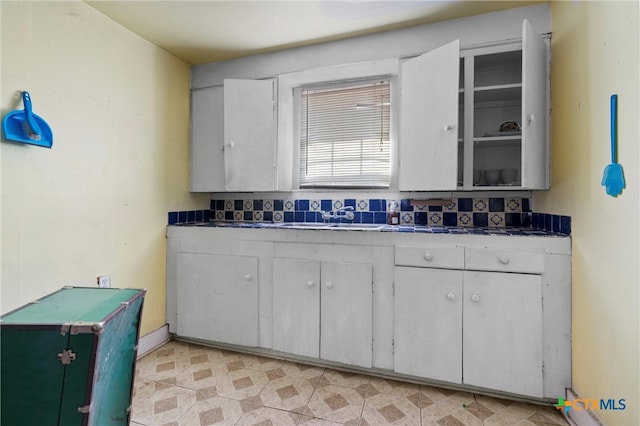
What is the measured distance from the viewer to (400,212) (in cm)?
248

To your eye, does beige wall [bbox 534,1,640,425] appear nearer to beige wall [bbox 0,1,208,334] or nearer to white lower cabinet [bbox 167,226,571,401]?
white lower cabinet [bbox 167,226,571,401]

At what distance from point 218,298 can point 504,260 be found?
196 cm

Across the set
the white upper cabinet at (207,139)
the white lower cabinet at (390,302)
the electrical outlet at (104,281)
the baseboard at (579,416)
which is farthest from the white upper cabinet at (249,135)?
the baseboard at (579,416)

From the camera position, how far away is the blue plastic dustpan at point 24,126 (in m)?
1.52

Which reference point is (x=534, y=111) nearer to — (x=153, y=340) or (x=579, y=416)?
(x=579, y=416)

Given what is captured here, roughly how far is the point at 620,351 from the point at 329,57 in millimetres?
2457

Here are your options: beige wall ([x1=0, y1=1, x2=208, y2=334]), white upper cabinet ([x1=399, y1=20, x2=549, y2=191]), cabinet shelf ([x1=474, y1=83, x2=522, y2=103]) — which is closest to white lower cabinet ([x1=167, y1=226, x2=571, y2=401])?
beige wall ([x1=0, y1=1, x2=208, y2=334])

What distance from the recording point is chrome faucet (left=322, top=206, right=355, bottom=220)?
8.52 feet

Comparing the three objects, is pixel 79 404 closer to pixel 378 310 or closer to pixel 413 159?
pixel 378 310

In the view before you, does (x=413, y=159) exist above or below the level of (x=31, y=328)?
above

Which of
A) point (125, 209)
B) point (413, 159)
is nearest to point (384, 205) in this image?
point (413, 159)

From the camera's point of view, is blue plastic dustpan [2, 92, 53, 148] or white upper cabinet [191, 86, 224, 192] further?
white upper cabinet [191, 86, 224, 192]

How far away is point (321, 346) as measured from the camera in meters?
2.08

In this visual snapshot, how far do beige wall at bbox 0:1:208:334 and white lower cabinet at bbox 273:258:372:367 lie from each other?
1.07 meters
